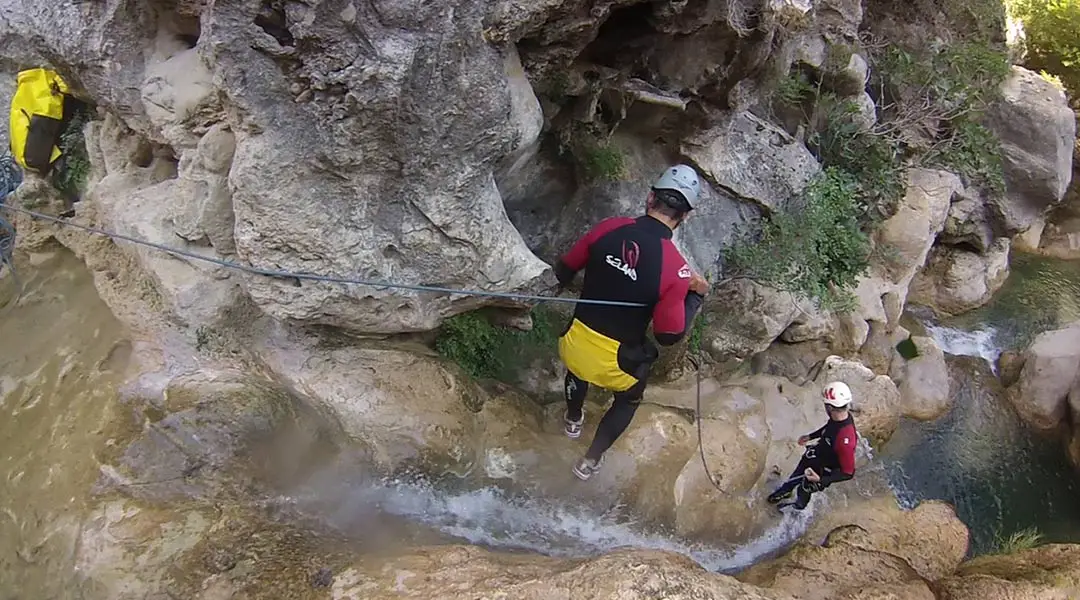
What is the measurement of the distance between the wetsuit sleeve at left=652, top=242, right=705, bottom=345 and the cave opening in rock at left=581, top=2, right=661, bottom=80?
2306 millimetres

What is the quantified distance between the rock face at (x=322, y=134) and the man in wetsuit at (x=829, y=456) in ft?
9.37

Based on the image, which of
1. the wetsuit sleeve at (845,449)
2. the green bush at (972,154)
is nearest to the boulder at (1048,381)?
the green bush at (972,154)

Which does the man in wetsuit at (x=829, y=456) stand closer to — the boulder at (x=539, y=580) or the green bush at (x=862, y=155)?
the boulder at (x=539, y=580)

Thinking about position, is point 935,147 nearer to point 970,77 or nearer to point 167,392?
point 970,77

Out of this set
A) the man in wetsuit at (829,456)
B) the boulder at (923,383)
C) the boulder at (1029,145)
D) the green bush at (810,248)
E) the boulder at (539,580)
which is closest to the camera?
the boulder at (539,580)

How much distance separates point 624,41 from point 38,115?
18.4ft

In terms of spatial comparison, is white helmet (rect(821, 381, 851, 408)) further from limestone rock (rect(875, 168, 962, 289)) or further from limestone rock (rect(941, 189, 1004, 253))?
limestone rock (rect(941, 189, 1004, 253))

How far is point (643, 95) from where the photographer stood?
634 centimetres

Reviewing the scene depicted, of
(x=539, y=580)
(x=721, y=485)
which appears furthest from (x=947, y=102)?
(x=539, y=580)

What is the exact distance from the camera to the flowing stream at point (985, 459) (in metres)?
8.56

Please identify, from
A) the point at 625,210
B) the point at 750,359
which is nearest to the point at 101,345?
the point at 625,210

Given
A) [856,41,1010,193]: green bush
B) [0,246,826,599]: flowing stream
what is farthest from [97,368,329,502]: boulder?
[856,41,1010,193]: green bush

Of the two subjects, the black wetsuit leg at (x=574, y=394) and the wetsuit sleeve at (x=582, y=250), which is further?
the black wetsuit leg at (x=574, y=394)

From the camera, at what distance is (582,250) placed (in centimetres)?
512
